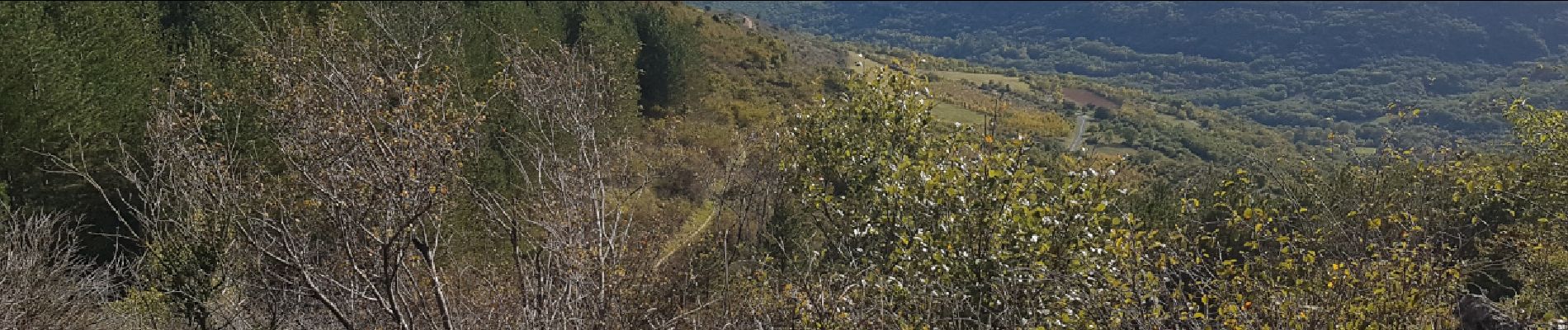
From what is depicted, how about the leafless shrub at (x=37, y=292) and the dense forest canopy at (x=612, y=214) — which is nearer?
the dense forest canopy at (x=612, y=214)

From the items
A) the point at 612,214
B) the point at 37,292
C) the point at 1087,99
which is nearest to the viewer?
the point at 37,292

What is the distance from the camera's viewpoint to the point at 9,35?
18391mm

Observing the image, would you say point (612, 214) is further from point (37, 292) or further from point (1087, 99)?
point (1087, 99)

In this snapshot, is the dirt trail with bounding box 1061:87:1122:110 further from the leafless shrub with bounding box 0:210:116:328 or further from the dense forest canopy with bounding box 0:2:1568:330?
the leafless shrub with bounding box 0:210:116:328

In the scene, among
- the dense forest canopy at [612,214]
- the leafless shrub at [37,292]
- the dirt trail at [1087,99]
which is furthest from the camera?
the dirt trail at [1087,99]

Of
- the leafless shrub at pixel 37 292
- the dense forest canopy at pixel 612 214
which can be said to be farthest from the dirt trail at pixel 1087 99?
the leafless shrub at pixel 37 292

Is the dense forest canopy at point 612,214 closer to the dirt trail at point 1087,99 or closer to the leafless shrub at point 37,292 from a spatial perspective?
the leafless shrub at point 37,292

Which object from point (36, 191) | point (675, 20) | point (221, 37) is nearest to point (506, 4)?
point (221, 37)

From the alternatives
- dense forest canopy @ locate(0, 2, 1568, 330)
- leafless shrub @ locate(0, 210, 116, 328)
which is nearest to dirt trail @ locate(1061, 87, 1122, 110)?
dense forest canopy @ locate(0, 2, 1568, 330)

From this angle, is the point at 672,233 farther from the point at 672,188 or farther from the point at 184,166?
the point at 184,166

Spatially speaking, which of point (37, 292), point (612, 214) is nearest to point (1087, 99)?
point (612, 214)

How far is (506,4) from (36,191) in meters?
24.8

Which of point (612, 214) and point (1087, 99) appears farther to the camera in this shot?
point (1087, 99)

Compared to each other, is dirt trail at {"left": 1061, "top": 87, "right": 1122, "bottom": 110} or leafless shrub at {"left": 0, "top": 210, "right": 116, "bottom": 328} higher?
leafless shrub at {"left": 0, "top": 210, "right": 116, "bottom": 328}
